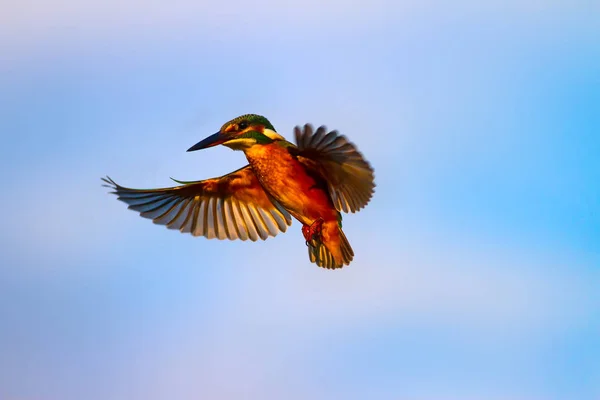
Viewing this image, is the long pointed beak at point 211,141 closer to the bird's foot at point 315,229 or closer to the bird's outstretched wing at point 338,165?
the bird's outstretched wing at point 338,165

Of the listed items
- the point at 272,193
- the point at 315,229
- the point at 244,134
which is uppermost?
the point at 244,134

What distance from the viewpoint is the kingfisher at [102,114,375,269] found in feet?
15.1

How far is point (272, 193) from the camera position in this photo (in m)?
4.96

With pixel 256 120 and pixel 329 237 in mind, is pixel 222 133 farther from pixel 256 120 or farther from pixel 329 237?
pixel 329 237

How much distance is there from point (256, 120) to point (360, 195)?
0.73 metres

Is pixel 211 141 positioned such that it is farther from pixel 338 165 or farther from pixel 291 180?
pixel 338 165

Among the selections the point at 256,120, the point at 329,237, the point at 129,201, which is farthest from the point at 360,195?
the point at 129,201

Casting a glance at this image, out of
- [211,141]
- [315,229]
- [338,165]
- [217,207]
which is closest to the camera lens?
[338,165]

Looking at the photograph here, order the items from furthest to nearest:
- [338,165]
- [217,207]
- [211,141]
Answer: [217,207] → [211,141] → [338,165]

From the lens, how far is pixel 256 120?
483 cm

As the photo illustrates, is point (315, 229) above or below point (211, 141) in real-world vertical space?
below

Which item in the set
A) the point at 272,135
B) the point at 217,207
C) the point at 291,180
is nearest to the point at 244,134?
the point at 272,135

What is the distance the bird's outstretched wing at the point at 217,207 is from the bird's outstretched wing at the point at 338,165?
0.63 m

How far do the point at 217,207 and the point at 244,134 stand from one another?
823 millimetres
